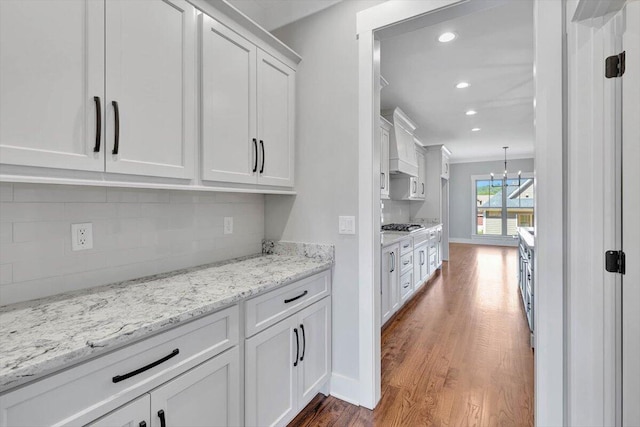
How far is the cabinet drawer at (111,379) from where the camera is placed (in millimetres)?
770

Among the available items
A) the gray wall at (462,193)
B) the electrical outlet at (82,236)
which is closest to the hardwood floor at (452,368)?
the electrical outlet at (82,236)

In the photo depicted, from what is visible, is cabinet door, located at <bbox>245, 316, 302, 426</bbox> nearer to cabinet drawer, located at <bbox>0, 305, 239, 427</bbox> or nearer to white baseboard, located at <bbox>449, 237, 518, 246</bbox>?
cabinet drawer, located at <bbox>0, 305, 239, 427</bbox>

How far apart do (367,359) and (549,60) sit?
6.12 ft

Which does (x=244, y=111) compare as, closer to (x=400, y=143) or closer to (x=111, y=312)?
(x=111, y=312)

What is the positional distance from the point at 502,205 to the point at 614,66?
9173 millimetres

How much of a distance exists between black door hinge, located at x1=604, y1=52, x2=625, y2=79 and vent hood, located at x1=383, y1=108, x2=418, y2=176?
120 inches

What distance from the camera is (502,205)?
366 inches

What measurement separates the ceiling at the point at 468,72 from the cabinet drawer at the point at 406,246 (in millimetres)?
1833

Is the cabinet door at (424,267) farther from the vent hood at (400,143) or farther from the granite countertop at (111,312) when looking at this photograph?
the granite countertop at (111,312)

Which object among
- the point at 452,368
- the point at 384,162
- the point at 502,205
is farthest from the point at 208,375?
the point at 502,205

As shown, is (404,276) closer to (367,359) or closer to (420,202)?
(367,359)

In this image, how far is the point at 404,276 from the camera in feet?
12.4

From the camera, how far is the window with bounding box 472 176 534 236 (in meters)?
9.00

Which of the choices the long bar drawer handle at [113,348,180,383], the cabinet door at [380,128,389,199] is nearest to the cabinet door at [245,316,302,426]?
the long bar drawer handle at [113,348,180,383]
